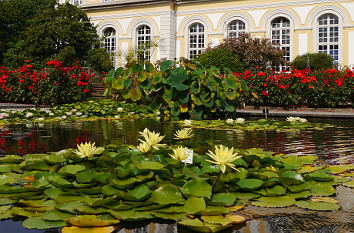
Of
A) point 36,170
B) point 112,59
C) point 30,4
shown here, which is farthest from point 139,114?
point 30,4

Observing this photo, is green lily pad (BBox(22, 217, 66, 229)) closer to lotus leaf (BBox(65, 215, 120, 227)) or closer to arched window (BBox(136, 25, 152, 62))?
lotus leaf (BBox(65, 215, 120, 227))

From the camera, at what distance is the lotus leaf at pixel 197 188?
2.09m

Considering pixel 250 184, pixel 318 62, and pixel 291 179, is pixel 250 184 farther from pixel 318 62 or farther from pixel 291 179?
pixel 318 62

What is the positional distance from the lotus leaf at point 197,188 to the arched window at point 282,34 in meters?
21.2

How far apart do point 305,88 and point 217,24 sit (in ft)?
38.5

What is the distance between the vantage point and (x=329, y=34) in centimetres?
2108

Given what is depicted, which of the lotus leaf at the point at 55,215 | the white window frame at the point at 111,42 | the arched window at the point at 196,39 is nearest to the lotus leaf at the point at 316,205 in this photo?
the lotus leaf at the point at 55,215

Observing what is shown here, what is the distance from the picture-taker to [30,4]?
31.4m

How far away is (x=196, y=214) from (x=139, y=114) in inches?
285

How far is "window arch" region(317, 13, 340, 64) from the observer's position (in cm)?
2098

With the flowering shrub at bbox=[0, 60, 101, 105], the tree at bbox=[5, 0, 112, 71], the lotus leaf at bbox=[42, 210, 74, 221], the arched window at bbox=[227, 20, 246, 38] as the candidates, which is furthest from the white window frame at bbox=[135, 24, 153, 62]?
the lotus leaf at bbox=[42, 210, 74, 221]

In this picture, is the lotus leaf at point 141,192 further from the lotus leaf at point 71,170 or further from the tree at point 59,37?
the tree at point 59,37

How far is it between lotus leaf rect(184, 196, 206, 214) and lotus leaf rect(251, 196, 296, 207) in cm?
37

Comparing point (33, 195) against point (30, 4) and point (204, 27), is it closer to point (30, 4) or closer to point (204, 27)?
point (204, 27)
